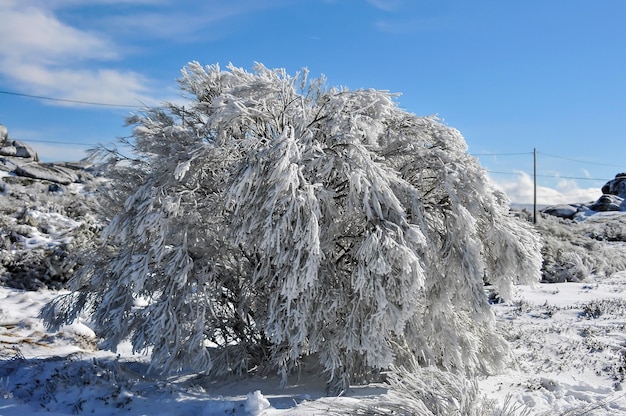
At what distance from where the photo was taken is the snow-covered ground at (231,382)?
5430 mm

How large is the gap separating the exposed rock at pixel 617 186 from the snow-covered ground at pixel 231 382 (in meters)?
41.0

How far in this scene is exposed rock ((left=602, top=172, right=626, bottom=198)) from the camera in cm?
4509

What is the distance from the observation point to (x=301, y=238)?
533 cm

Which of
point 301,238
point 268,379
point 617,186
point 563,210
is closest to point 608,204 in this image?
point 563,210

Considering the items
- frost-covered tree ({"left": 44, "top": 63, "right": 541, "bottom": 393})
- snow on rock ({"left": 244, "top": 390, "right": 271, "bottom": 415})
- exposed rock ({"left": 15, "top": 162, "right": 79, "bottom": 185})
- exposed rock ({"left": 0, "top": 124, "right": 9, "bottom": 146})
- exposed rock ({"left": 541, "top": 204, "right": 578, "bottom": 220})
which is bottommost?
snow on rock ({"left": 244, "top": 390, "right": 271, "bottom": 415})

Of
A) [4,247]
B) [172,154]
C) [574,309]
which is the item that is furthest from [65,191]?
[574,309]

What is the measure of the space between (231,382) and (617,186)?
160 ft

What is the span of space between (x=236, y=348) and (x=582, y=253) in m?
17.0

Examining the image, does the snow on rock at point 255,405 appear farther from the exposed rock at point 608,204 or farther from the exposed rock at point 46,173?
the exposed rock at point 608,204

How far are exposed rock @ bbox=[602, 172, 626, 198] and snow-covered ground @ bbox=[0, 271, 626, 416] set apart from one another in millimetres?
41029

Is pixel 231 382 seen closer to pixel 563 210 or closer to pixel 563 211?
pixel 563 211

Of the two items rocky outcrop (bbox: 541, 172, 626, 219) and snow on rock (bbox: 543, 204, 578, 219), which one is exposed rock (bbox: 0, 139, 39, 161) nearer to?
snow on rock (bbox: 543, 204, 578, 219)

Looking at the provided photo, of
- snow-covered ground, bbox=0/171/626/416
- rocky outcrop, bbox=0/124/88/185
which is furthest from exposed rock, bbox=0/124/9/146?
snow-covered ground, bbox=0/171/626/416

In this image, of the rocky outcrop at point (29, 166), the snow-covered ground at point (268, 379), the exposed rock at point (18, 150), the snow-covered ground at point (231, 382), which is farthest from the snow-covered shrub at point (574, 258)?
the exposed rock at point (18, 150)
